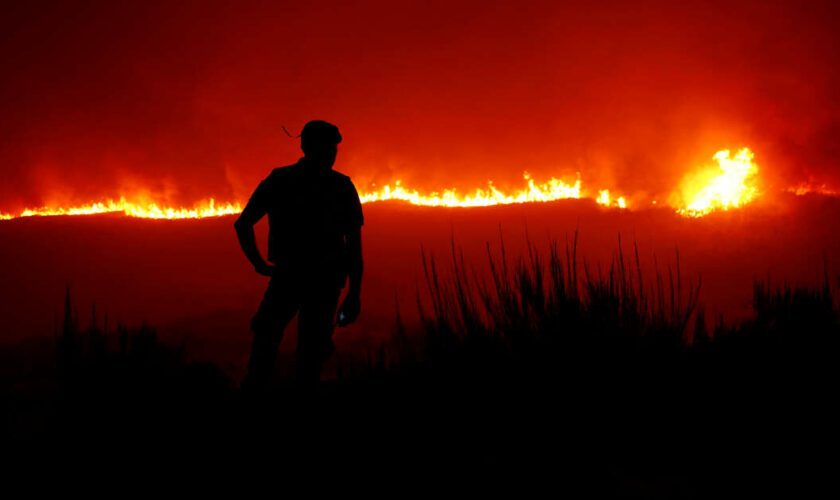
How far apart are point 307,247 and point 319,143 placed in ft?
2.29

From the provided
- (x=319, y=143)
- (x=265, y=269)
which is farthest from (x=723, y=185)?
(x=265, y=269)

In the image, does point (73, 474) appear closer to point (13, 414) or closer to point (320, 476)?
point (320, 476)

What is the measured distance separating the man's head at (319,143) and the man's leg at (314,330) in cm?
85

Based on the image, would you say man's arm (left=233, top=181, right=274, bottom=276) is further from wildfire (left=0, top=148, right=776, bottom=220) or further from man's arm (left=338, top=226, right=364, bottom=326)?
wildfire (left=0, top=148, right=776, bottom=220)

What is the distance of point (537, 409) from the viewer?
3.01 m

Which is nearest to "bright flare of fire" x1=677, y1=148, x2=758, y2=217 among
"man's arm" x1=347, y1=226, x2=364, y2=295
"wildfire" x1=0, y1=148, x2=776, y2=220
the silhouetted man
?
"wildfire" x1=0, y1=148, x2=776, y2=220

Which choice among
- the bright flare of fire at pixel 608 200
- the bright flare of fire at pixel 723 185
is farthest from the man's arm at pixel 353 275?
the bright flare of fire at pixel 723 185

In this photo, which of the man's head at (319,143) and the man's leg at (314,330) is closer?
the man's head at (319,143)

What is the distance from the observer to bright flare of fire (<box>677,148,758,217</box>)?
1482 cm

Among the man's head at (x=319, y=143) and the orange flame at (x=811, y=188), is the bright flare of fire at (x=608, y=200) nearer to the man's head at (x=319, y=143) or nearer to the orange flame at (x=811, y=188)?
the orange flame at (x=811, y=188)

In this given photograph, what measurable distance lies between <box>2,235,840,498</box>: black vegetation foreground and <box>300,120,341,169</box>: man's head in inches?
40.2

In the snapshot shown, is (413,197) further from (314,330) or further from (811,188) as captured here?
(811,188)

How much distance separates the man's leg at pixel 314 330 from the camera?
3402mm

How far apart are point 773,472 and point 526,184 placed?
17.3m
